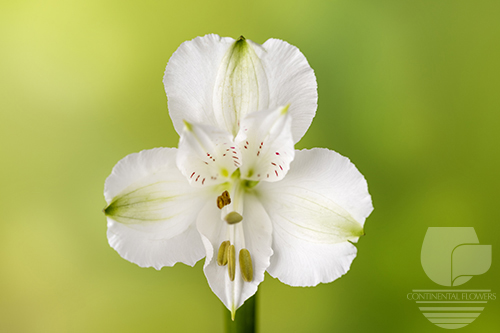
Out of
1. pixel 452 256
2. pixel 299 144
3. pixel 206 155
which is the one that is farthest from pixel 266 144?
pixel 452 256

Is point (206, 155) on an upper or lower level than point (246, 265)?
upper

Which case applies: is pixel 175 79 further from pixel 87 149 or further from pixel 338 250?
pixel 87 149

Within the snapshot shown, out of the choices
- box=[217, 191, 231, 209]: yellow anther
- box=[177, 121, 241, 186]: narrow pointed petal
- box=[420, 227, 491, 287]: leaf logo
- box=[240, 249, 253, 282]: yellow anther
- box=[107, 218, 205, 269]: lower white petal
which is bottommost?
box=[420, 227, 491, 287]: leaf logo

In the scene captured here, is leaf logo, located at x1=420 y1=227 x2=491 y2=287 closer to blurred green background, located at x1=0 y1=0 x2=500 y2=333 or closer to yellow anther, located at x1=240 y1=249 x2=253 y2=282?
blurred green background, located at x1=0 y1=0 x2=500 y2=333

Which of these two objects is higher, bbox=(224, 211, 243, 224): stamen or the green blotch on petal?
the green blotch on petal

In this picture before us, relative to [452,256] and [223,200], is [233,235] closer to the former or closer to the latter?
[223,200]

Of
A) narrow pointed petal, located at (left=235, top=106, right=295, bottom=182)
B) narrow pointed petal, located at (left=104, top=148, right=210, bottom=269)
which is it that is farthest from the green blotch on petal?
narrow pointed petal, located at (left=235, top=106, right=295, bottom=182)

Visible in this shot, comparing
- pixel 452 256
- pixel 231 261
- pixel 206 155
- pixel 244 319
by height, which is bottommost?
pixel 452 256

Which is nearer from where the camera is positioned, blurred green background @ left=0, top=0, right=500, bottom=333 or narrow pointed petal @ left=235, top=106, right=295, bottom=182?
narrow pointed petal @ left=235, top=106, right=295, bottom=182
